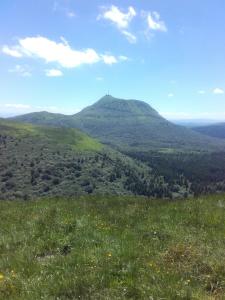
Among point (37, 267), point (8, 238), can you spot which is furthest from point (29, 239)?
point (37, 267)

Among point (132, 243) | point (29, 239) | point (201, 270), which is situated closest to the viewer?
point (201, 270)

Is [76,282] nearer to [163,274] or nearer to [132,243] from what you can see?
[163,274]

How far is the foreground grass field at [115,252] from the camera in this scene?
9.08m

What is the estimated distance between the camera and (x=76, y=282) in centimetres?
937

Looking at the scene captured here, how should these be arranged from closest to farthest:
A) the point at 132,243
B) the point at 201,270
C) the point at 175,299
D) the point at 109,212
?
the point at 175,299
the point at 201,270
the point at 132,243
the point at 109,212

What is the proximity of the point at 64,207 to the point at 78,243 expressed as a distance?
5600mm

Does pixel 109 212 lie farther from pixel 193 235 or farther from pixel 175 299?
pixel 175 299

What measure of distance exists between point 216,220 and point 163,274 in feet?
17.3

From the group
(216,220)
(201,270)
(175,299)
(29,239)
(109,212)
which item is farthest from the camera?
(109,212)

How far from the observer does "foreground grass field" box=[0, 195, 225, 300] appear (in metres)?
9.08

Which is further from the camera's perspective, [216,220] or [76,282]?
[216,220]

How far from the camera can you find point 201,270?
10062 mm

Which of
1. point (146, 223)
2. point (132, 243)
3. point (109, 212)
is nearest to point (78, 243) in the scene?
point (132, 243)

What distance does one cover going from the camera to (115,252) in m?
11.2
